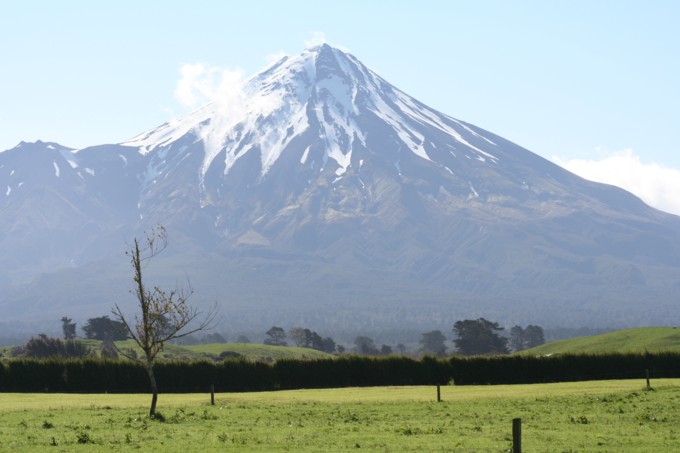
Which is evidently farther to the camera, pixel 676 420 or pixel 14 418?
pixel 14 418

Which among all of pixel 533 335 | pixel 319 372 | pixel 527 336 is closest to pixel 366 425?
pixel 319 372

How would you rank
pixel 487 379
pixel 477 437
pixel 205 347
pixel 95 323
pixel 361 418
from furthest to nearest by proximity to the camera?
pixel 95 323
pixel 205 347
pixel 487 379
pixel 361 418
pixel 477 437

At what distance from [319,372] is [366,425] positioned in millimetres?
34635

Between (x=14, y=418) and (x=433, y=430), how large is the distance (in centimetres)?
1586

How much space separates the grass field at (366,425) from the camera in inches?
1055

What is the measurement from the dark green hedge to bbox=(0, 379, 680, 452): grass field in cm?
1696

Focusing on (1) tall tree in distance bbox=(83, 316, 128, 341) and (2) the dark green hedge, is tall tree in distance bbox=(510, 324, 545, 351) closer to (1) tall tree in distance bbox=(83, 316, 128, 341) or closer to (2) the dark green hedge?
(1) tall tree in distance bbox=(83, 316, 128, 341)

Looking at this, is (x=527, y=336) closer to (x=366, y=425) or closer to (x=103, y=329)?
(x=103, y=329)

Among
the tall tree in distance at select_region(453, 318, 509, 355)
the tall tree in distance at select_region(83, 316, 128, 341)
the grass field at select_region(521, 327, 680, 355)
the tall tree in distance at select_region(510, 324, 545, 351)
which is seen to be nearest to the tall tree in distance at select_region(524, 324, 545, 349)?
the tall tree in distance at select_region(510, 324, 545, 351)

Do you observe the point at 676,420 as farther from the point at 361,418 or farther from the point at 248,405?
the point at 248,405

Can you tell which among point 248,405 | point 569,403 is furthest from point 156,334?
point 569,403

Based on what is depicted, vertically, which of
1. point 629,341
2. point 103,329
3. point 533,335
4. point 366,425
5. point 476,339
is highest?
point 533,335

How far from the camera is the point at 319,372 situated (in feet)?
219

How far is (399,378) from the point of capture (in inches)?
2635
